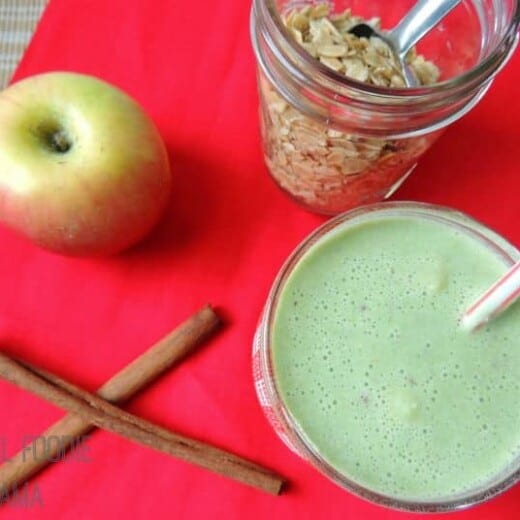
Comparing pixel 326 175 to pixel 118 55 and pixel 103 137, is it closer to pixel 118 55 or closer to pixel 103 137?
pixel 103 137

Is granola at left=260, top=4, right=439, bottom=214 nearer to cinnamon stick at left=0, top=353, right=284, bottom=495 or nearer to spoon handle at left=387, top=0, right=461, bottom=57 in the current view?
spoon handle at left=387, top=0, right=461, bottom=57

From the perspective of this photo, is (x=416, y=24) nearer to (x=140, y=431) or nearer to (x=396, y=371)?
→ (x=396, y=371)

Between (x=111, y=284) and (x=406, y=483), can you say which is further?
(x=111, y=284)

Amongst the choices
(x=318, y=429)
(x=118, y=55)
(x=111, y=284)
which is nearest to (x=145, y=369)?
(x=111, y=284)

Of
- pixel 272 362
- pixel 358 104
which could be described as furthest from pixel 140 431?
pixel 358 104

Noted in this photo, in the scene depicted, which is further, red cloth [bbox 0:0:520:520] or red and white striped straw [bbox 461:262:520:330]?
red cloth [bbox 0:0:520:520]

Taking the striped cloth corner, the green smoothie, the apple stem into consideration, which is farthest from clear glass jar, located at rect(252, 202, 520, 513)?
the striped cloth corner

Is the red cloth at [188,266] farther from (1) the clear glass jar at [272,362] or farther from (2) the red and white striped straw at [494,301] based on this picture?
(2) the red and white striped straw at [494,301]
